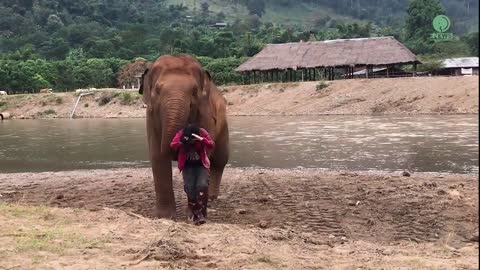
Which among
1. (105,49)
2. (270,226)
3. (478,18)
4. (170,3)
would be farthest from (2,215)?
(170,3)

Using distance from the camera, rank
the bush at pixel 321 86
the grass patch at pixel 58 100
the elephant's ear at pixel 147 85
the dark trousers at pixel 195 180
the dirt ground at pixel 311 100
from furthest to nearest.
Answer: the grass patch at pixel 58 100 < the bush at pixel 321 86 < the dirt ground at pixel 311 100 < the elephant's ear at pixel 147 85 < the dark trousers at pixel 195 180

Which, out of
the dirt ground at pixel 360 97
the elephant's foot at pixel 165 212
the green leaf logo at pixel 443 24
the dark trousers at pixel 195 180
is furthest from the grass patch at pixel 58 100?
the green leaf logo at pixel 443 24

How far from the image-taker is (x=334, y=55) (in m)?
56.9

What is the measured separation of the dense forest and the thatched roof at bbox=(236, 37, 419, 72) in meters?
3.75

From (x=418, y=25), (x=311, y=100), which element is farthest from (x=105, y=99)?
(x=418, y=25)

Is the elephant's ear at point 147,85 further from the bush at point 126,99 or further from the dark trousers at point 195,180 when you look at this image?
the bush at point 126,99

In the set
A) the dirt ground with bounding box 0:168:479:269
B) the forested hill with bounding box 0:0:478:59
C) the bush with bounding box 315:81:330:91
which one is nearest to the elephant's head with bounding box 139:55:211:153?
the dirt ground with bounding box 0:168:479:269

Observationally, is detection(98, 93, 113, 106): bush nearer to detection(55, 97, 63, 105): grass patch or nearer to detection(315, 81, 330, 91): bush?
detection(55, 97, 63, 105): grass patch

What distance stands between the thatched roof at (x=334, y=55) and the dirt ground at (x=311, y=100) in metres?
5.32

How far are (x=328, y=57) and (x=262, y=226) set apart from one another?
50.3 m

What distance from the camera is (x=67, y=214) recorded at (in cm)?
781

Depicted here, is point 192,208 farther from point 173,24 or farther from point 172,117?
point 173,24

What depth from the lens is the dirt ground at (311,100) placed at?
130ft

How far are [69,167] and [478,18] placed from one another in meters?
16.9
